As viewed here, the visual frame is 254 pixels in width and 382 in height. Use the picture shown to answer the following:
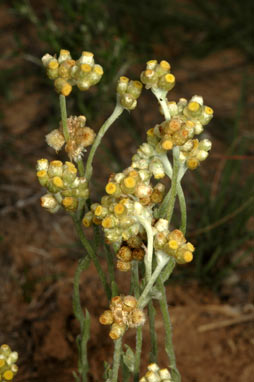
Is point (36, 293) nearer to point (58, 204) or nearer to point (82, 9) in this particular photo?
point (58, 204)

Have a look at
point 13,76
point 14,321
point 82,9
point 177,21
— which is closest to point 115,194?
point 14,321

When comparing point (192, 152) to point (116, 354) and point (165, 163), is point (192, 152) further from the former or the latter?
point (116, 354)

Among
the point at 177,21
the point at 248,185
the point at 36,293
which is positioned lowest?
the point at 36,293

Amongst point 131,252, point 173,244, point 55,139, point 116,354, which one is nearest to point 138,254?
point 131,252

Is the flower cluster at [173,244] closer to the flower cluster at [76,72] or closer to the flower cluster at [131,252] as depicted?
the flower cluster at [131,252]

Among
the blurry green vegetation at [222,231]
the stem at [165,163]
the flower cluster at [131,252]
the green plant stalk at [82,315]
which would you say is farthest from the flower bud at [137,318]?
the blurry green vegetation at [222,231]
